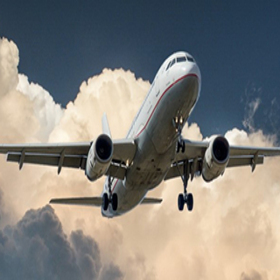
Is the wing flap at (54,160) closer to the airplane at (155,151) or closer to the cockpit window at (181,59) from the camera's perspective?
the airplane at (155,151)

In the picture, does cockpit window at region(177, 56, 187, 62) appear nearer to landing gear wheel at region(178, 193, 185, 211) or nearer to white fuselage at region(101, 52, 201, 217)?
white fuselage at region(101, 52, 201, 217)

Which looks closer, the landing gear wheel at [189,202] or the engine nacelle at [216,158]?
the engine nacelle at [216,158]

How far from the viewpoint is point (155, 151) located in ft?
86.0

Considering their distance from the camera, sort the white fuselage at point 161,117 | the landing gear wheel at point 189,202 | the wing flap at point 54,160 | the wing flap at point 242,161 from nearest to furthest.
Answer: the white fuselage at point 161,117 → the wing flap at point 54,160 → the landing gear wheel at point 189,202 → the wing flap at point 242,161

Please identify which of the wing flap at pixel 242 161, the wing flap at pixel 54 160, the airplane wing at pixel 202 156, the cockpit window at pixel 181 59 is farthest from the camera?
the wing flap at pixel 242 161

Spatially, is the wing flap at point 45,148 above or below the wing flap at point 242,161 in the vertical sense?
below

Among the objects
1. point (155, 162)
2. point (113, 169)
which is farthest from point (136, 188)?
point (155, 162)

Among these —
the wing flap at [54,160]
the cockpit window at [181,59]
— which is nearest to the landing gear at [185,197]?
the wing flap at [54,160]

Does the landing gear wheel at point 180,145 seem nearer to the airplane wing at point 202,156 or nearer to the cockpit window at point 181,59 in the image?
the airplane wing at point 202,156

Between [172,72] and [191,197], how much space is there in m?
10.5

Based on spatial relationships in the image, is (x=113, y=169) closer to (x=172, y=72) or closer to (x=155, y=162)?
(x=155, y=162)

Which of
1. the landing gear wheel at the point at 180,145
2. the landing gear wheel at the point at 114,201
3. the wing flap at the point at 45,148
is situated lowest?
the landing gear wheel at the point at 114,201

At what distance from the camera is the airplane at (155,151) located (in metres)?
24.2

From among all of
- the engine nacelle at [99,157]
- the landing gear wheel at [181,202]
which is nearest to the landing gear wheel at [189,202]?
the landing gear wheel at [181,202]
